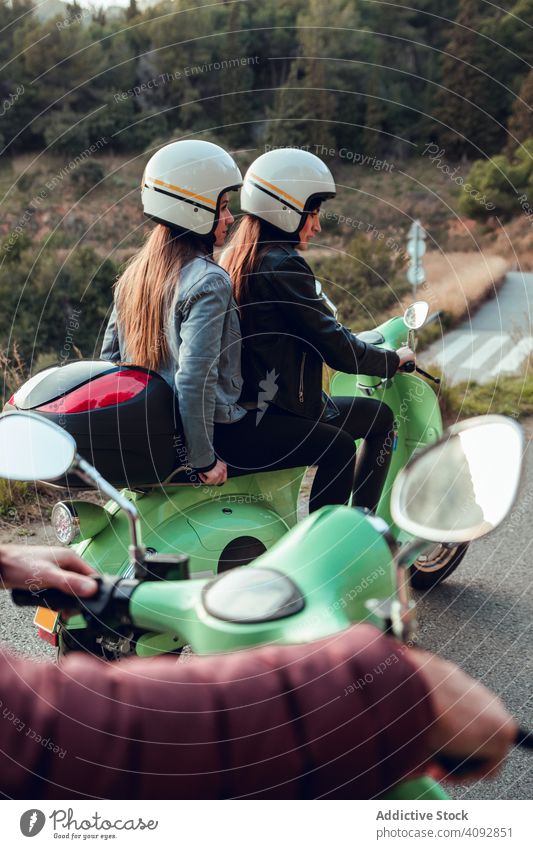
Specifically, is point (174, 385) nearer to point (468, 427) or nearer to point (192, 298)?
point (192, 298)

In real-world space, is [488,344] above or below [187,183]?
below

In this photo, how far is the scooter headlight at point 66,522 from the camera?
2.62 metres

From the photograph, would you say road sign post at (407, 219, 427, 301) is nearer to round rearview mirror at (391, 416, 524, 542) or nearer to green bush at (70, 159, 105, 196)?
round rearview mirror at (391, 416, 524, 542)

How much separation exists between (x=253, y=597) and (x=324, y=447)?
71.2 inches

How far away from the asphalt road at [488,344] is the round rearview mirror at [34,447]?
473cm

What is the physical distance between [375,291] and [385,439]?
8.57 m

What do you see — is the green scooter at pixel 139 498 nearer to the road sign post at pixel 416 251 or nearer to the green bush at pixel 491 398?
the road sign post at pixel 416 251

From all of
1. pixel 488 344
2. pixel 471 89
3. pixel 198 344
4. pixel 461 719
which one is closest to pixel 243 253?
pixel 198 344

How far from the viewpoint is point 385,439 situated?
3346 mm

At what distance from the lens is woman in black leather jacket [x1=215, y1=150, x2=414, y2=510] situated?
2846mm

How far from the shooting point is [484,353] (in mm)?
9078

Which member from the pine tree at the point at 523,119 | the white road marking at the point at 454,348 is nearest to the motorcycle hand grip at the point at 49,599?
the white road marking at the point at 454,348

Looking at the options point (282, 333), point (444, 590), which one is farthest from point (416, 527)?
point (444, 590)

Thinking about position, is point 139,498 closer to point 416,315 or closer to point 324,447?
point 324,447
